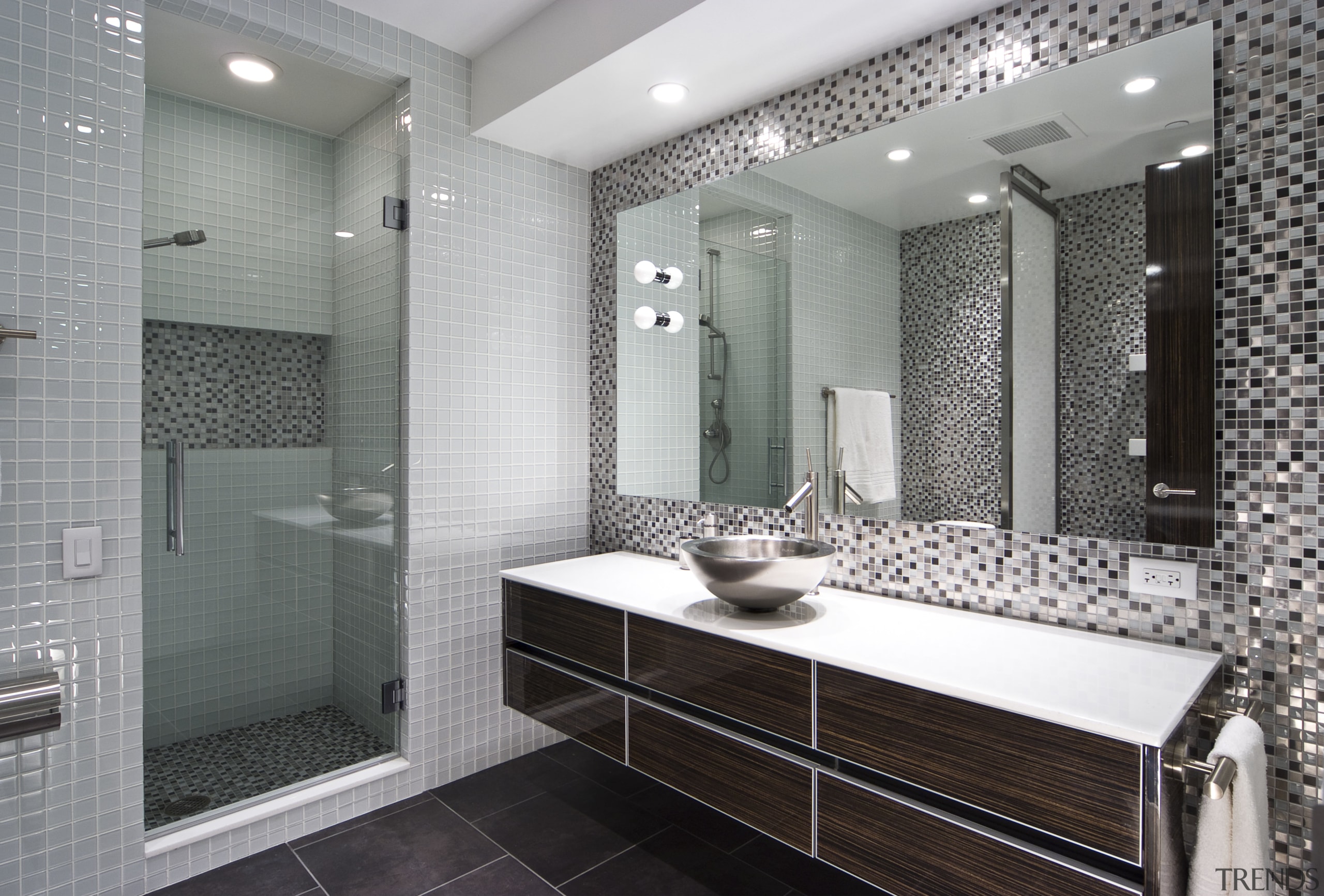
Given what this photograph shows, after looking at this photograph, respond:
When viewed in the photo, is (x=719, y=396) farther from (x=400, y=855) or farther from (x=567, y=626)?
(x=400, y=855)

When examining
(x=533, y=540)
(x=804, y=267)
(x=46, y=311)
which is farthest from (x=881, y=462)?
(x=46, y=311)

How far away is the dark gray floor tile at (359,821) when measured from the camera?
2355mm

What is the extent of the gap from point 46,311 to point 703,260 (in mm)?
2033

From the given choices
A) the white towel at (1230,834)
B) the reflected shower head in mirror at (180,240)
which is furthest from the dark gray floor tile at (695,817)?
the reflected shower head in mirror at (180,240)

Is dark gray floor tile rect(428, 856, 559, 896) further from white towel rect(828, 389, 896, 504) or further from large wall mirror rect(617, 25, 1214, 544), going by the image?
white towel rect(828, 389, 896, 504)

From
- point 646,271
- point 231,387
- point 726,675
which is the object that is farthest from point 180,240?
point 726,675

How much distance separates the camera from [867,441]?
2246 mm

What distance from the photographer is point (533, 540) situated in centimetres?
305

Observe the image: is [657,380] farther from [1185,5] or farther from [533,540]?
[1185,5]

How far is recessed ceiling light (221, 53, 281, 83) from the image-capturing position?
2402 mm

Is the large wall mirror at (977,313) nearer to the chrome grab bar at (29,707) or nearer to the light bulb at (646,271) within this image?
the light bulb at (646,271)

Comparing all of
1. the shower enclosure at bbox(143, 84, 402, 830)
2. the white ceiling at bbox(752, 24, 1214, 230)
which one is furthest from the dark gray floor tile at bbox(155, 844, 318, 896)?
the white ceiling at bbox(752, 24, 1214, 230)

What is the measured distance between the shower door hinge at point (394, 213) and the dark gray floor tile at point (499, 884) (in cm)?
221

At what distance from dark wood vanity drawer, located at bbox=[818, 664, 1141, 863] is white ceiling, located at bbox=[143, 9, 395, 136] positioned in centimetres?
251
